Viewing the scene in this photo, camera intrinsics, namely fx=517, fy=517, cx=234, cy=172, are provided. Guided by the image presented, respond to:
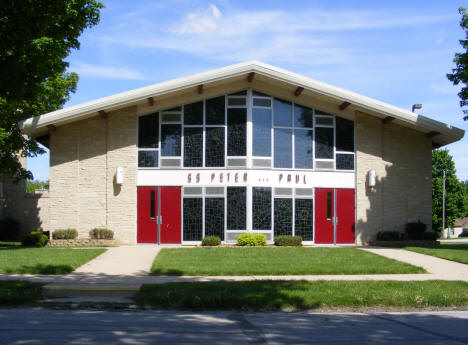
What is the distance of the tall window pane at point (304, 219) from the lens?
22.3 m

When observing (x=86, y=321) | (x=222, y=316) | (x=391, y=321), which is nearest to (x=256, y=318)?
(x=222, y=316)

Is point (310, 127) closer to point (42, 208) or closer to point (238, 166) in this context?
point (238, 166)

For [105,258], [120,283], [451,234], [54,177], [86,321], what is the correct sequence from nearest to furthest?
[86,321] → [120,283] → [105,258] → [54,177] → [451,234]

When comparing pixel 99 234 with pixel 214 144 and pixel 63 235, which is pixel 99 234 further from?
pixel 214 144

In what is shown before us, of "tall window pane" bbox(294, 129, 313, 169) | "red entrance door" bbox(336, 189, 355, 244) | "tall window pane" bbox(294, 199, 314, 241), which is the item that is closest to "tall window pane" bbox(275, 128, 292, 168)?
"tall window pane" bbox(294, 129, 313, 169)

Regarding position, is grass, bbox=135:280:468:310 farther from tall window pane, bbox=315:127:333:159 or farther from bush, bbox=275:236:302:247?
tall window pane, bbox=315:127:333:159

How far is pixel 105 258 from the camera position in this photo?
53.9 ft

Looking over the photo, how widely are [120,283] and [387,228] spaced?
15.1 metres

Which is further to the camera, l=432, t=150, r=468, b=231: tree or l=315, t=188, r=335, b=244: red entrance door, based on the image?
l=432, t=150, r=468, b=231: tree

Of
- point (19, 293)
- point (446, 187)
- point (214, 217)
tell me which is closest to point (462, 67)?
point (214, 217)

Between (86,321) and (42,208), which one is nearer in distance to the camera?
(86,321)

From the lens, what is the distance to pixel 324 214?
2273 cm

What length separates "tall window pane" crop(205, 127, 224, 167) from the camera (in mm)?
22141

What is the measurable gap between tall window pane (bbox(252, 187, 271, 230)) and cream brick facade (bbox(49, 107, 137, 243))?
5103 millimetres
